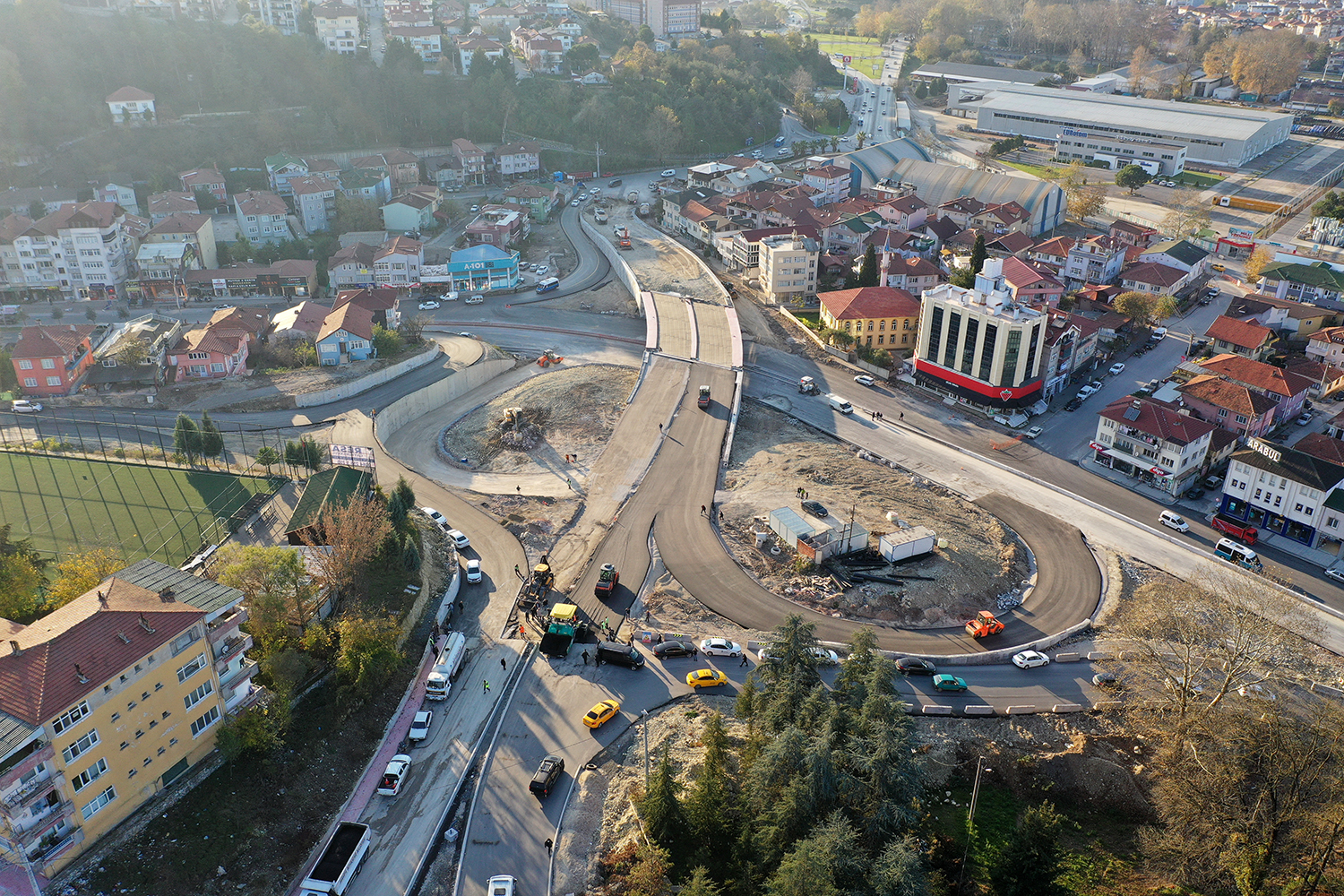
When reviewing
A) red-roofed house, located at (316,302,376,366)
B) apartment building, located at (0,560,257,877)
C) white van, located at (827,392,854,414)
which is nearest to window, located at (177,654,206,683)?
apartment building, located at (0,560,257,877)

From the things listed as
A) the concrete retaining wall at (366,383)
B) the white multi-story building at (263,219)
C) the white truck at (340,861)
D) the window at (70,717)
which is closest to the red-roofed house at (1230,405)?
the concrete retaining wall at (366,383)

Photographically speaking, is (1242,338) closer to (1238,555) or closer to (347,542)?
(1238,555)

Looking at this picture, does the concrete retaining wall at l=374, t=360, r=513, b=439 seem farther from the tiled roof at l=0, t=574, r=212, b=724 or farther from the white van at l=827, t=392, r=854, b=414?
the tiled roof at l=0, t=574, r=212, b=724

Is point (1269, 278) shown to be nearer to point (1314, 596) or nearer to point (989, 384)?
point (989, 384)

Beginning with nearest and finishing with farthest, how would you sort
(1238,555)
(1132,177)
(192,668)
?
(192,668) < (1238,555) < (1132,177)

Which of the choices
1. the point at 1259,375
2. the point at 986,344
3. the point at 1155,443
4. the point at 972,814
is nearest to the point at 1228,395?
the point at 1259,375

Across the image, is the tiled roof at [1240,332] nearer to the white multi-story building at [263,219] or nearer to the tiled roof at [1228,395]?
the tiled roof at [1228,395]
